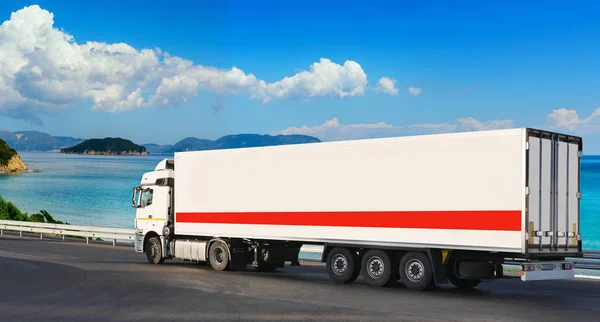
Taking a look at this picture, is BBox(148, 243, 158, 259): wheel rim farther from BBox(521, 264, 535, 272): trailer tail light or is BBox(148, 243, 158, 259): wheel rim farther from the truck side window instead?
BBox(521, 264, 535, 272): trailer tail light

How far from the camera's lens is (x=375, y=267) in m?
17.6

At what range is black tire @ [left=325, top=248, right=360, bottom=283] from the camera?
59.3 ft

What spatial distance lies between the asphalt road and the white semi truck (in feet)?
2.20

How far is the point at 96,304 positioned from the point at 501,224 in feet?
26.0

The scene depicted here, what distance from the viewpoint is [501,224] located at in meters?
15.2

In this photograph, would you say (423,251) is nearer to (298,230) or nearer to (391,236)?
(391,236)

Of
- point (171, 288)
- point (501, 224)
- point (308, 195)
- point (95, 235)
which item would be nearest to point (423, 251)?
point (501, 224)

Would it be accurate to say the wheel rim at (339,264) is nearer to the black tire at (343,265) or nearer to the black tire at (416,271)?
the black tire at (343,265)

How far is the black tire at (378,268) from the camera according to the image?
17.2 m

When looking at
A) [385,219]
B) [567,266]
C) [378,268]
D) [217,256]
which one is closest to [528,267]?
[567,266]

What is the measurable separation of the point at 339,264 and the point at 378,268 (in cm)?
125

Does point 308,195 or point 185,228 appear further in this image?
point 185,228

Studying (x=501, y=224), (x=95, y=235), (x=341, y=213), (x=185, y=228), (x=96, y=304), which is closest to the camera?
(x=96, y=304)

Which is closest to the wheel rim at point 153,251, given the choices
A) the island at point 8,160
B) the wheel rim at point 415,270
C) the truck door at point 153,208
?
the truck door at point 153,208
